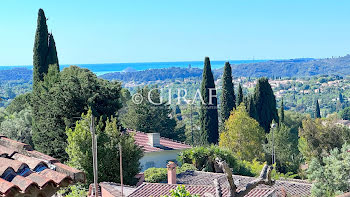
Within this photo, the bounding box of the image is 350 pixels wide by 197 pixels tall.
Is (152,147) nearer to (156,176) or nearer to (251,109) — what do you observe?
(156,176)

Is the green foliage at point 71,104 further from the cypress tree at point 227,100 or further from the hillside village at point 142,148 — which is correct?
the cypress tree at point 227,100

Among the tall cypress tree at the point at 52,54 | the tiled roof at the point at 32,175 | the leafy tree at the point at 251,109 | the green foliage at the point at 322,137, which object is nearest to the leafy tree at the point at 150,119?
A: the leafy tree at the point at 251,109

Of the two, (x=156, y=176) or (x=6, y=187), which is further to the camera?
(x=156, y=176)

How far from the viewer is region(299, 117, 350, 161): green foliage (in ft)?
88.0

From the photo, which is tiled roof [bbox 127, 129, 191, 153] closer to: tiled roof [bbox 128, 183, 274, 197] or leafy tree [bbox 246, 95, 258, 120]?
tiled roof [bbox 128, 183, 274, 197]

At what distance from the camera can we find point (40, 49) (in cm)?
3372

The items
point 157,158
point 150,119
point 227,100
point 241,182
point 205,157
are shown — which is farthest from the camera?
point 150,119

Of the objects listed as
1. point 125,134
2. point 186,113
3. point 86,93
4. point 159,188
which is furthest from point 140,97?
point 186,113

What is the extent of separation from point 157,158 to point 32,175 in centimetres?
2374

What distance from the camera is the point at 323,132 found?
2700cm

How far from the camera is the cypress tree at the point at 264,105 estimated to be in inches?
1699

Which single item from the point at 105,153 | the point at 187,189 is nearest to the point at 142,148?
the point at 105,153

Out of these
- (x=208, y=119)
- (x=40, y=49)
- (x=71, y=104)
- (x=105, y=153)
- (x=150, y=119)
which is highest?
(x=40, y=49)

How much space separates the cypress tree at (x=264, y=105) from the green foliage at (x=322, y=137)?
50.4 ft
